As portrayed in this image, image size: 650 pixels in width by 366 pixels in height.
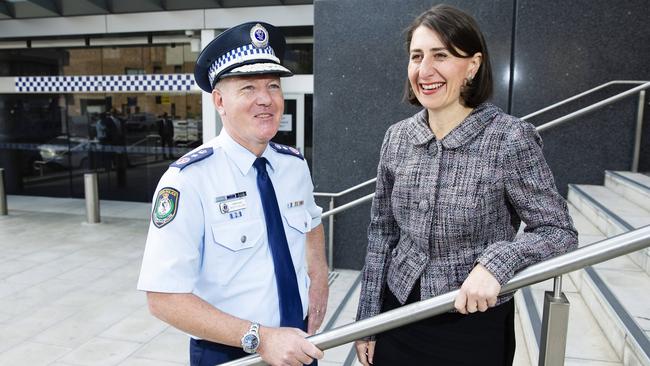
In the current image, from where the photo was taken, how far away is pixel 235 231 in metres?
1.34

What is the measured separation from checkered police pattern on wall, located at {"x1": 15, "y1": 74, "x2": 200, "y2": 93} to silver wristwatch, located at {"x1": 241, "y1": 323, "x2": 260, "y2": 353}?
311 inches

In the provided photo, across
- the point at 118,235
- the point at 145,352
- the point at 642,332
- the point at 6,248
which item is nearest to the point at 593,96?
the point at 642,332

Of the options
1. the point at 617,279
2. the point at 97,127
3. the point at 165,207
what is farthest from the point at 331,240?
the point at 97,127

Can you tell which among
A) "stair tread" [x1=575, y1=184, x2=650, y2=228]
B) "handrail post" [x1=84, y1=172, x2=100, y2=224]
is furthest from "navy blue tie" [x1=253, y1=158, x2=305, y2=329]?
"handrail post" [x1=84, y1=172, x2=100, y2=224]

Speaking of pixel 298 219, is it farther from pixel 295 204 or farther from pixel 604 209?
pixel 604 209

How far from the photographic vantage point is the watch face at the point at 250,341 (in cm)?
125

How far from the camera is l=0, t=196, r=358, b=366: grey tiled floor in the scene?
350 cm

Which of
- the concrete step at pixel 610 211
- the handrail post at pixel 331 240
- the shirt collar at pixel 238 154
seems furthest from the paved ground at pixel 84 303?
the shirt collar at pixel 238 154

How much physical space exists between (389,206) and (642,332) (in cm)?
123

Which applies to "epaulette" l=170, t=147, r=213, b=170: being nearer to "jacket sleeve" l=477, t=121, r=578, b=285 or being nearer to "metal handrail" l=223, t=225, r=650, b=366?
"metal handrail" l=223, t=225, r=650, b=366

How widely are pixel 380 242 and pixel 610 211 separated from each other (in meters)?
2.41

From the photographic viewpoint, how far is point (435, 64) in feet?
4.29

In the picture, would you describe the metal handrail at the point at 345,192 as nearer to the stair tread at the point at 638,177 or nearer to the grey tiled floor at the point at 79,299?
the grey tiled floor at the point at 79,299

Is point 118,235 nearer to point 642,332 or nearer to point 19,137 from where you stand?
point 19,137
